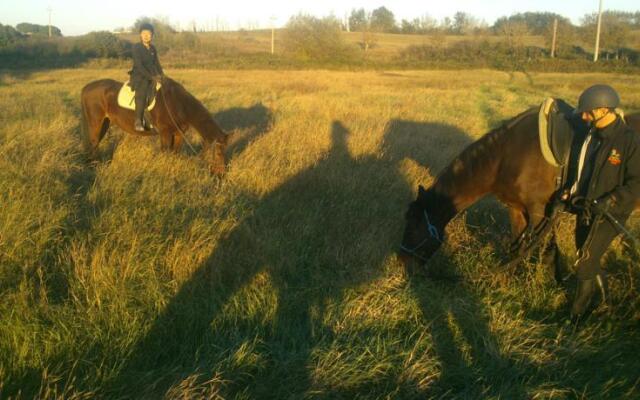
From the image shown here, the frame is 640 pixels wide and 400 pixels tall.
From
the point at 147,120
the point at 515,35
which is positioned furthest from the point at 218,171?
the point at 515,35

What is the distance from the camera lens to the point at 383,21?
11950cm

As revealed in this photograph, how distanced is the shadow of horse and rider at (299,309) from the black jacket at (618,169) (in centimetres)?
120

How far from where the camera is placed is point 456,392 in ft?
10.1

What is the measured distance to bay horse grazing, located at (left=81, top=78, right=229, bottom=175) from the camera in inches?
294

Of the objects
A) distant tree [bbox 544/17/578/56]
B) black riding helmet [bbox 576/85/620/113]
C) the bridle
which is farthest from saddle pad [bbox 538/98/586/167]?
distant tree [bbox 544/17/578/56]

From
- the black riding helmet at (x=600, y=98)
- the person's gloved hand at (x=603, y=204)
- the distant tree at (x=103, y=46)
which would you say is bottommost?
the person's gloved hand at (x=603, y=204)

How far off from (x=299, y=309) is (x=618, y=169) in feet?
7.95

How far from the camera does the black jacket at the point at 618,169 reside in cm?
337

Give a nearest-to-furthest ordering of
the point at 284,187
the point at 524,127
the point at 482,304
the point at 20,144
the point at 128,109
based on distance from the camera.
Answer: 1. the point at 482,304
2. the point at 524,127
3. the point at 284,187
4. the point at 20,144
5. the point at 128,109

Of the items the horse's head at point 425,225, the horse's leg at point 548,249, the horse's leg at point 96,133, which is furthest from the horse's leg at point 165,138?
the horse's leg at point 548,249

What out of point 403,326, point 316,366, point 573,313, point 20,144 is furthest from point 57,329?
point 20,144

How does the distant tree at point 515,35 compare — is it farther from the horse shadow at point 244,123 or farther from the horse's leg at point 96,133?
the horse's leg at point 96,133

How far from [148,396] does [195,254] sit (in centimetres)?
158

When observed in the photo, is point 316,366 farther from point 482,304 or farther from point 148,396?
point 482,304
